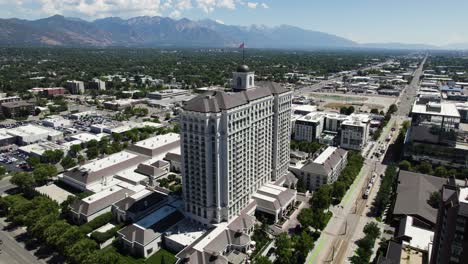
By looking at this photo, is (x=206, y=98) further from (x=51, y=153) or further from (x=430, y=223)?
(x=51, y=153)

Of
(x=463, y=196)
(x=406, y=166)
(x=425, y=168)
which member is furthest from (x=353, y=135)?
(x=463, y=196)

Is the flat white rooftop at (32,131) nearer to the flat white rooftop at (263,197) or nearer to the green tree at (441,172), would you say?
the flat white rooftop at (263,197)

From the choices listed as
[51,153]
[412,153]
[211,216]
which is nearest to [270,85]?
[211,216]

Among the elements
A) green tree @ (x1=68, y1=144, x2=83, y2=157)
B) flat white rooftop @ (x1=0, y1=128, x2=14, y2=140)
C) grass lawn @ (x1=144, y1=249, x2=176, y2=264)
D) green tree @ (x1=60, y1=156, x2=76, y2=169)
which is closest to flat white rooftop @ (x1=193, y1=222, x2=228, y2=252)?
grass lawn @ (x1=144, y1=249, x2=176, y2=264)

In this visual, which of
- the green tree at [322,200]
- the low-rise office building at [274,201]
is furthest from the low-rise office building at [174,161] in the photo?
the green tree at [322,200]

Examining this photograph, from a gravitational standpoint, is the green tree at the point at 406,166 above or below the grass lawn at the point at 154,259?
above

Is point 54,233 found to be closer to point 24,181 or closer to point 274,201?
point 24,181

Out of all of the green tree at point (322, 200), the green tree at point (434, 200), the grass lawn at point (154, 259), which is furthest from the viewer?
the green tree at point (322, 200)
